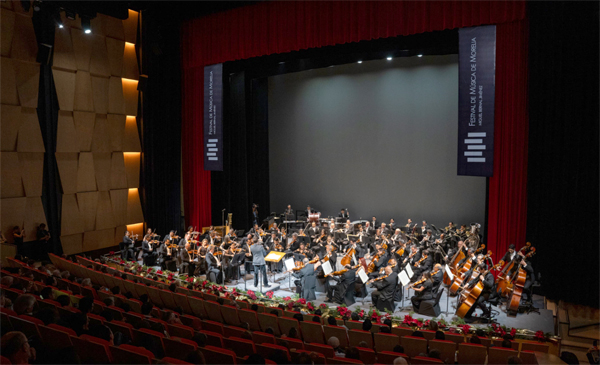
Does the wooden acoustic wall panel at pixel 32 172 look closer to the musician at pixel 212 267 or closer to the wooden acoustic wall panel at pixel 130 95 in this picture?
the wooden acoustic wall panel at pixel 130 95

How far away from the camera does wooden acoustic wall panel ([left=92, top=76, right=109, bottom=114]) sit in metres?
15.0

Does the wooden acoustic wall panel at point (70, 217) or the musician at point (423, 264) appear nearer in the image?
the musician at point (423, 264)

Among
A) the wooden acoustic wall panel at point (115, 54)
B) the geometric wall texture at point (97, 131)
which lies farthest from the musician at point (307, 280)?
the wooden acoustic wall panel at point (115, 54)

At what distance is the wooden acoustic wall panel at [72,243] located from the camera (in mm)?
14289

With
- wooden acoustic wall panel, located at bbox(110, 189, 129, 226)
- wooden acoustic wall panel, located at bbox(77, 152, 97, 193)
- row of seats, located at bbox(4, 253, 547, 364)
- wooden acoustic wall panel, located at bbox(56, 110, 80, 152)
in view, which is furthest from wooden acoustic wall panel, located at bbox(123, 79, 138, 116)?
row of seats, located at bbox(4, 253, 547, 364)

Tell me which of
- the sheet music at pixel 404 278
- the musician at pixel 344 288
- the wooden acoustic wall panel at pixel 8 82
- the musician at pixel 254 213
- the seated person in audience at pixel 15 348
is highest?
the wooden acoustic wall panel at pixel 8 82

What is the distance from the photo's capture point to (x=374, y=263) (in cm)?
1084

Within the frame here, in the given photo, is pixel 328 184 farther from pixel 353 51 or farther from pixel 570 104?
pixel 570 104

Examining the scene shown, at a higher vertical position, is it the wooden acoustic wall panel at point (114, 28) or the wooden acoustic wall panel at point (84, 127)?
the wooden acoustic wall panel at point (114, 28)

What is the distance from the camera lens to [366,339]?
611cm

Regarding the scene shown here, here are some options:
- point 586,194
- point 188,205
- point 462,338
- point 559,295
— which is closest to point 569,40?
point 586,194

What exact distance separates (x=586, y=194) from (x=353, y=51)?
8.37 m

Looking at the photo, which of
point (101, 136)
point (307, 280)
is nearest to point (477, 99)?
point (307, 280)

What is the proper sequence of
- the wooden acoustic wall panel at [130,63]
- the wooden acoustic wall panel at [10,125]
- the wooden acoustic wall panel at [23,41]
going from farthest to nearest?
the wooden acoustic wall panel at [130,63] → the wooden acoustic wall panel at [23,41] → the wooden acoustic wall panel at [10,125]
